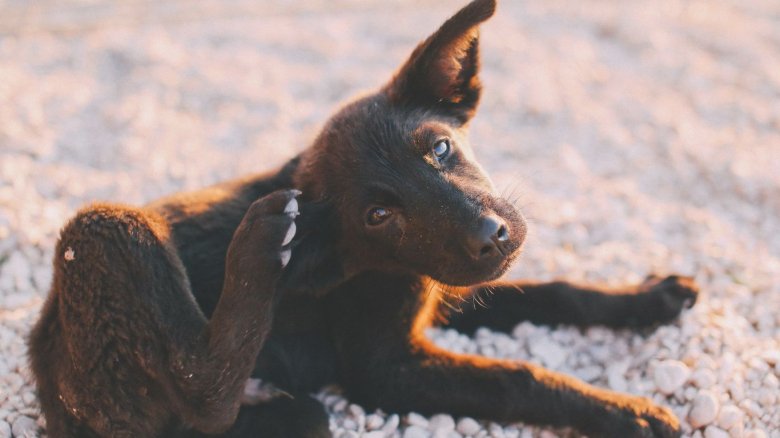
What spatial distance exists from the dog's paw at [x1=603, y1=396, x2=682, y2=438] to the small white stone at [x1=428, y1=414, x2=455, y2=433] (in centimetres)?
65

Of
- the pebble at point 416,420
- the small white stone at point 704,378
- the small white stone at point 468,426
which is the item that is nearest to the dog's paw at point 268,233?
the pebble at point 416,420

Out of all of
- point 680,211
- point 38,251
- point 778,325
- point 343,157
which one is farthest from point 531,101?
point 38,251

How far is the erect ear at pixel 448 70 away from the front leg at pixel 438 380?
83 centimetres

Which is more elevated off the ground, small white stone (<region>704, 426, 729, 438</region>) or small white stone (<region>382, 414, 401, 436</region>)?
small white stone (<region>704, 426, 729, 438</region>)

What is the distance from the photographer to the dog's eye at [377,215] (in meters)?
3.19

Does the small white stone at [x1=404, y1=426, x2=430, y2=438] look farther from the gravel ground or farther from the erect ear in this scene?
the erect ear

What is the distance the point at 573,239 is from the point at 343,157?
204cm

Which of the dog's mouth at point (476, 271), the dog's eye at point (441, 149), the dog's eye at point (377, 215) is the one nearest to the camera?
the dog's mouth at point (476, 271)

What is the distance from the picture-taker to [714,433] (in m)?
3.34

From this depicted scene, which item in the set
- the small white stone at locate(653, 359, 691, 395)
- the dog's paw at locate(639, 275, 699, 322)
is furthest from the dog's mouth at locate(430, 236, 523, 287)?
the dog's paw at locate(639, 275, 699, 322)

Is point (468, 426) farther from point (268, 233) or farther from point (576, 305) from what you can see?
point (268, 233)

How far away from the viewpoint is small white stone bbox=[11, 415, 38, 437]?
3238mm

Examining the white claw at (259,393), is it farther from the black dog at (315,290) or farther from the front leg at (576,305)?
the front leg at (576,305)

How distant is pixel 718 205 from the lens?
539 centimetres
